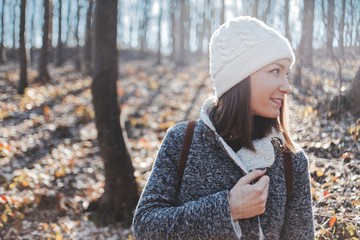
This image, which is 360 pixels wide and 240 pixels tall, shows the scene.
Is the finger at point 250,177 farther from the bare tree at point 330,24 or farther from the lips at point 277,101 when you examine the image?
the bare tree at point 330,24

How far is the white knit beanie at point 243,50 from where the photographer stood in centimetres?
191

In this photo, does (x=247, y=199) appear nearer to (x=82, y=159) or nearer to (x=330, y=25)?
(x=82, y=159)

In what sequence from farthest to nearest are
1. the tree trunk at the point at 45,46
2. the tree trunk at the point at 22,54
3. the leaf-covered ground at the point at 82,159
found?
the tree trunk at the point at 45,46
the tree trunk at the point at 22,54
the leaf-covered ground at the point at 82,159

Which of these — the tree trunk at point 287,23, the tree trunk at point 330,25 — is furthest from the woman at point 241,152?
the tree trunk at point 287,23

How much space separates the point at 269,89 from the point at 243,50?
24 centimetres

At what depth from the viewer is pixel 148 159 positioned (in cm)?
830

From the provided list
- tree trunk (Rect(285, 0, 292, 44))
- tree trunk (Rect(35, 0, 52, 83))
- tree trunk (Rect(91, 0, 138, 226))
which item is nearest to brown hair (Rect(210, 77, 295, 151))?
tree trunk (Rect(91, 0, 138, 226))

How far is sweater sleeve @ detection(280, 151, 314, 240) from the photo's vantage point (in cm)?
193

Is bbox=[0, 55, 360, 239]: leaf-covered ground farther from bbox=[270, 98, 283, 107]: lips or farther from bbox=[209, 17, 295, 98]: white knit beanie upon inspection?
bbox=[209, 17, 295, 98]: white knit beanie

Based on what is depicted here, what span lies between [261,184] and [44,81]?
17.6m

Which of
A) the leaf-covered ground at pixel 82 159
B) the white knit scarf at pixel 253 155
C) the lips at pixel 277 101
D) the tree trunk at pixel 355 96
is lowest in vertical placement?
the leaf-covered ground at pixel 82 159

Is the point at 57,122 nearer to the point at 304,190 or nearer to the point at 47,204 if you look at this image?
the point at 47,204

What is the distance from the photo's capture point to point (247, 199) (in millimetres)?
1681

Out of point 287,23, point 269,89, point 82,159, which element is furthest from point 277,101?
point 287,23
